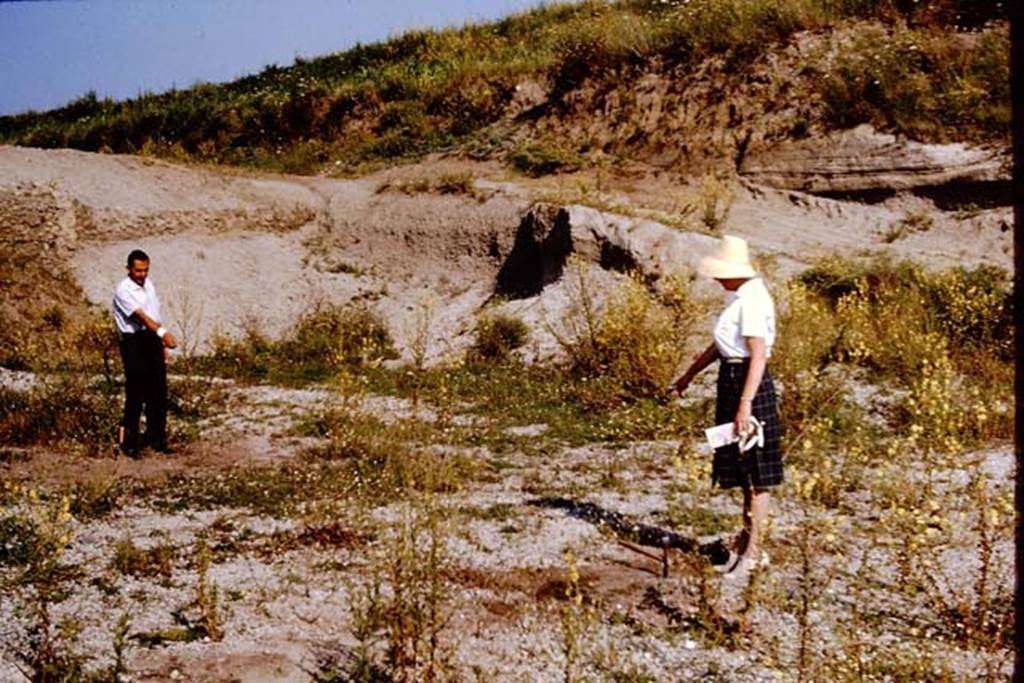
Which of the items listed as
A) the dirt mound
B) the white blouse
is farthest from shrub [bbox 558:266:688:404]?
the white blouse

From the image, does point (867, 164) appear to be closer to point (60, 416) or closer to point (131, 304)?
point (131, 304)

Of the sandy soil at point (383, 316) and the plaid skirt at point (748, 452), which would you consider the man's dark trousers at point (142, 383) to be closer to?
the sandy soil at point (383, 316)

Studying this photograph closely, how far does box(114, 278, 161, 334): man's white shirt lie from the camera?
8539 mm

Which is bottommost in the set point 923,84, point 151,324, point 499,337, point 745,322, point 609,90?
point 499,337

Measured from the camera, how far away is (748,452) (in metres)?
5.78

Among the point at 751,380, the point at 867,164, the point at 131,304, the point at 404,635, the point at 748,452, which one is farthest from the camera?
the point at 867,164

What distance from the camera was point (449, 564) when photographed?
242 inches

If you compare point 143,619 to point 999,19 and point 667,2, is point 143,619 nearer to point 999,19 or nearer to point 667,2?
point 999,19

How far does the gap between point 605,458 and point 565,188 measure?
7.98m

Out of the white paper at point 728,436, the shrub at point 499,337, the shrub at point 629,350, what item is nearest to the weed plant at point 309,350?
the shrub at point 499,337

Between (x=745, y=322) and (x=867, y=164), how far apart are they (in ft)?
33.6

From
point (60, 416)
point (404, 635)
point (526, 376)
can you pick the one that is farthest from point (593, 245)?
point (404, 635)

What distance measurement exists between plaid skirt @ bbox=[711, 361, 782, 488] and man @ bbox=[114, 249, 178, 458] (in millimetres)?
→ 4922

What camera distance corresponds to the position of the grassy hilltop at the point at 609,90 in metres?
15.2
